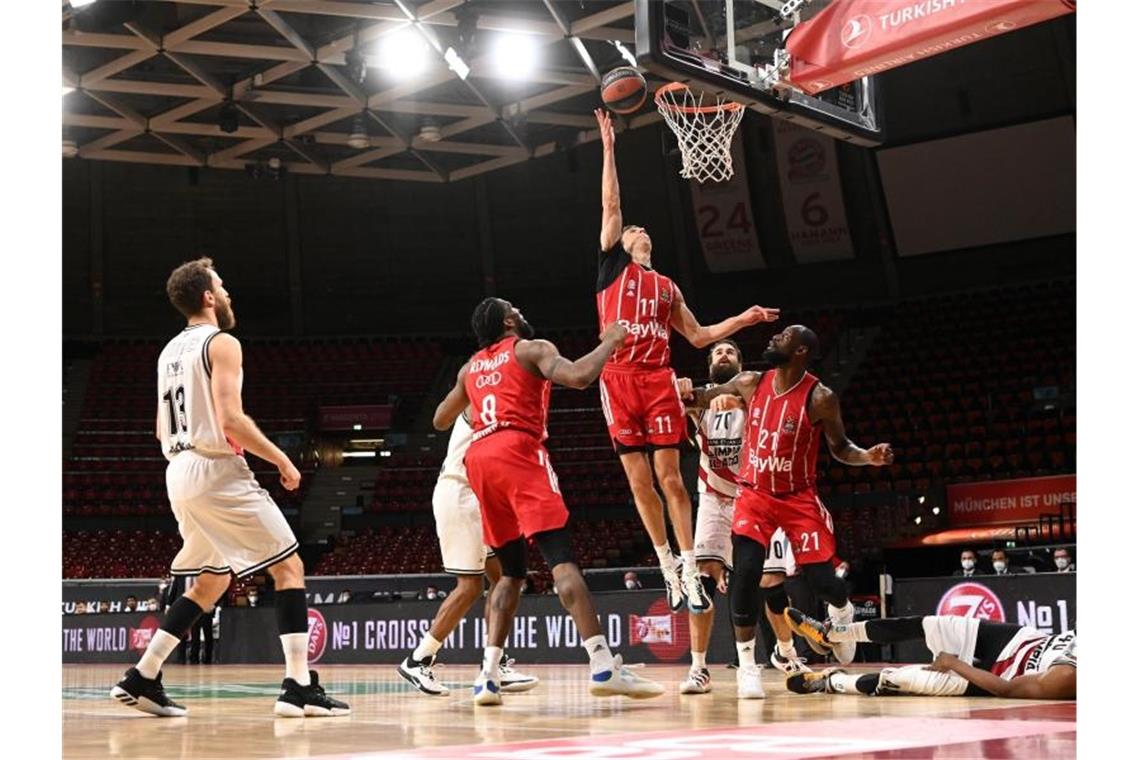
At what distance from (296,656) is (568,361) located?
1.86 metres

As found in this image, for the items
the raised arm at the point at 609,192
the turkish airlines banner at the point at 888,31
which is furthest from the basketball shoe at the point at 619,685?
the turkish airlines banner at the point at 888,31

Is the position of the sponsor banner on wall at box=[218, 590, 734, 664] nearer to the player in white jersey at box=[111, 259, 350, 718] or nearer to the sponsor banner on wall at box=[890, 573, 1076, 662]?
the sponsor banner on wall at box=[890, 573, 1076, 662]

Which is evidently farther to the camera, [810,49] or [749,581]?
[810,49]

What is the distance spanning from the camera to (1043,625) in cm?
1072

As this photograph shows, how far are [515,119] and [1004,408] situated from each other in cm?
982

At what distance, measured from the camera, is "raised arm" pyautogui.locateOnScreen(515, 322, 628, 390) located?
609 centimetres

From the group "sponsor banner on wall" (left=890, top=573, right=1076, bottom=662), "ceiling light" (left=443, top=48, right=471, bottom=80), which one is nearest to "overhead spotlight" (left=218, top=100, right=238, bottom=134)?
"ceiling light" (left=443, top=48, right=471, bottom=80)

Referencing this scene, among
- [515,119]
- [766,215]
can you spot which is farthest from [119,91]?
[766,215]

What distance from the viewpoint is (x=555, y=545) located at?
6488 mm

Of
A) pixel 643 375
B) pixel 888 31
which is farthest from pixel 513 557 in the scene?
pixel 888 31

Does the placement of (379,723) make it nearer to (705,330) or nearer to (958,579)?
(705,330)

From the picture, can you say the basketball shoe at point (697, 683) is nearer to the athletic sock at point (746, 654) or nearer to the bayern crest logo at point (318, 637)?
the athletic sock at point (746, 654)

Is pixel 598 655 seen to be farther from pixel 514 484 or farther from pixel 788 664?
pixel 788 664

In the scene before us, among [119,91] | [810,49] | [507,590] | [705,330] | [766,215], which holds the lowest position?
[507,590]
